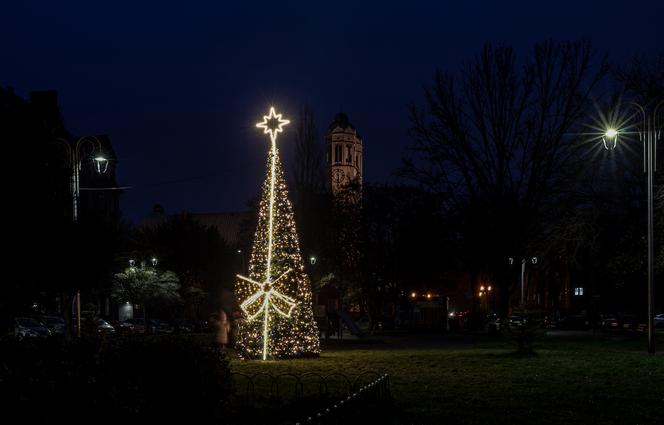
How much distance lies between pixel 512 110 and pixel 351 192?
2071cm

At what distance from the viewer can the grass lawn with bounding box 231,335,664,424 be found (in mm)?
11883

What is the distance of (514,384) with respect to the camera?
1608cm

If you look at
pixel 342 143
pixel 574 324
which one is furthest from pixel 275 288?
pixel 342 143

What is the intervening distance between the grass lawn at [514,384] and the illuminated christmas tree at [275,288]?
87cm

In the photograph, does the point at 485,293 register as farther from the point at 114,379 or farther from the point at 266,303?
the point at 114,379

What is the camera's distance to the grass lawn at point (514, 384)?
→ 1188 centimetres

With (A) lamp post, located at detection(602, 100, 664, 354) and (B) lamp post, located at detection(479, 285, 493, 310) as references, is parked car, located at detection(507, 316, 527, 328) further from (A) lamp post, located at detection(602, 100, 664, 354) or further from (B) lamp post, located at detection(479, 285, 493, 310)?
(B) lamp post, located at detection(479, 285, 493, 310)

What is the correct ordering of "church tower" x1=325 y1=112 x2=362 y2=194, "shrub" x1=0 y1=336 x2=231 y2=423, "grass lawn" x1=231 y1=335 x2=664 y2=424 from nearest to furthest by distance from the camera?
"shrub" x1=0 y1=336 x2=231 y2=423 → "grass lawn" x1=231 y1=335 x2=664 y2=424 → "church tower" x1=325 y1=112 x2=362 y2=194

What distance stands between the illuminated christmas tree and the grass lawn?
0.87 meters

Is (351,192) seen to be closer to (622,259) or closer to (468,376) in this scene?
(622,259)

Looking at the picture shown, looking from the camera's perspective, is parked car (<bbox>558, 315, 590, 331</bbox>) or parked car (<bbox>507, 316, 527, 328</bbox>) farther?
parked car (<bbox>558, 315, 590, 331</bbox>)

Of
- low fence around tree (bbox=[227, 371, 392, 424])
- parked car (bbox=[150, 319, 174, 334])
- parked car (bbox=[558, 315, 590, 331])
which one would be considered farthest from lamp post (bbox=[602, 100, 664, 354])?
parked car (bbox=[150, 319, 174, 334])

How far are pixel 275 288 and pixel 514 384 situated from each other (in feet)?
30.8

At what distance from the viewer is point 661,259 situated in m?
28.7
